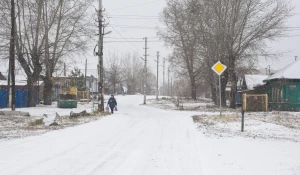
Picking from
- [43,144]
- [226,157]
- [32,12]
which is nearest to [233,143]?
[226,157]

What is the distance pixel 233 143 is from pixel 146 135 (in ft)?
11.0

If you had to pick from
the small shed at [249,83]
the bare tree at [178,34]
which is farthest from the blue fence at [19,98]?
the small shed at [249,83]

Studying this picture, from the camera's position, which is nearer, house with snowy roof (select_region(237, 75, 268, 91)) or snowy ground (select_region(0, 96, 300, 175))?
snowy ground (select_region(0, 96, 300, 175))

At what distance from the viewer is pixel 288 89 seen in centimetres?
3231

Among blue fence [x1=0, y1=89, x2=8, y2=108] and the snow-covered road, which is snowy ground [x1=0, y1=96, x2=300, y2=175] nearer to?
the snow-covered road

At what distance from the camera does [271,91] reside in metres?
36.0

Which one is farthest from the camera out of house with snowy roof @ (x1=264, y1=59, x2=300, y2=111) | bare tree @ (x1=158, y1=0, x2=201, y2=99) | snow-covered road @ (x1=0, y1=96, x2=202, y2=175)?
bare tree @ (x1=158, y1=0, x2=201, y2=99)

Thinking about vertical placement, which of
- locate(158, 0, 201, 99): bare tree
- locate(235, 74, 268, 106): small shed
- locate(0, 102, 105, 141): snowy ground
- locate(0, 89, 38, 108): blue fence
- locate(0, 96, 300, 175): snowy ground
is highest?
locate(158, 0, 201, 99): bare tree

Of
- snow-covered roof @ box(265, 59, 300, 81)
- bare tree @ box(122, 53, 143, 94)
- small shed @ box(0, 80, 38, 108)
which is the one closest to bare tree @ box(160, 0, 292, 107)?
snow-covered roof @ box(265, 59, 300, 81)

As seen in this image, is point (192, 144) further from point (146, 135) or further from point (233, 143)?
point (146, 135)

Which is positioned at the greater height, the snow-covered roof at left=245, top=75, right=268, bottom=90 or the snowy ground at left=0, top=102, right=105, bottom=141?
the snow-covered roof at left=245, top=75, right=268, bottom=90

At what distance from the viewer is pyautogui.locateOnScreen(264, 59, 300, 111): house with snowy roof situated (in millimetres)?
31812

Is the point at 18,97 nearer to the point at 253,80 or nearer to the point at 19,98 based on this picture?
the point at 19,98

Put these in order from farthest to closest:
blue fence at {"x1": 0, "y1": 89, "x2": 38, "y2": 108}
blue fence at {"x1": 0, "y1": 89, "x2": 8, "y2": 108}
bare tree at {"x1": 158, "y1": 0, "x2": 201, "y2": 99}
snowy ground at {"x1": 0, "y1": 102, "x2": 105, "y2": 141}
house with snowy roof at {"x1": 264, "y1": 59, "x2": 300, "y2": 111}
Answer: bare tree at {"x1": 158, "y1": 0, "x2": 201, "y2": 99} → blue fence at {"x1": 0, "y1": 89, "x2": 38, "y2": 108} → blue fence at {"x1": 0, "y1": 89, "x2": 8, "y2": 108} → house with snowy roof at {"x1": 264, "y1": 59, "x2": 300, "y2": 111} → snowy ground at {"x1": 0, "y1": 102, "x2": 105, "y2": 141}
